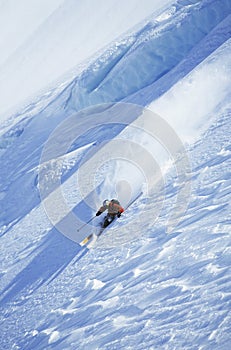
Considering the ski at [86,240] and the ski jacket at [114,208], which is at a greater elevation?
the ski jacket at [114,208]

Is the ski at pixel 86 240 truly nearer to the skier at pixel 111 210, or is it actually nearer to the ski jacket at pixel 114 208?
the skier at pixel 111 210

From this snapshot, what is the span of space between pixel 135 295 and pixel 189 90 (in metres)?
11.9

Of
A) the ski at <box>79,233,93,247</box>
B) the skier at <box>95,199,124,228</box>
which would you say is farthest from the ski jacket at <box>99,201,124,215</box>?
the ski at <box>79,233,93,247</box>

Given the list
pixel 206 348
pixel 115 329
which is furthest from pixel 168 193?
pixel 206 348

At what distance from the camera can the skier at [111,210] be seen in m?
10.6

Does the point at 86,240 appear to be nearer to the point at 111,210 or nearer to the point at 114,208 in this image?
the point at 111,210

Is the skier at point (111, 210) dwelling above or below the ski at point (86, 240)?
above

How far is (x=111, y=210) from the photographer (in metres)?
10.7

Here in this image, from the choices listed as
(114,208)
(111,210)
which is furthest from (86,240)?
(114,208)

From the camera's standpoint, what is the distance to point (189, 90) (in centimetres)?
1692

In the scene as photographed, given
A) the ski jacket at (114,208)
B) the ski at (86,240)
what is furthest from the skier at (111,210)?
the ski at (86,240)

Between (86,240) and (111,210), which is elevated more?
(111,210)

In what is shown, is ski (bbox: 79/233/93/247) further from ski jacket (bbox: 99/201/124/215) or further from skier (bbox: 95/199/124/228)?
ski jacket (bbox: 99/201/124/215)

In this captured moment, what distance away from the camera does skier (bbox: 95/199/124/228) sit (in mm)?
10641
